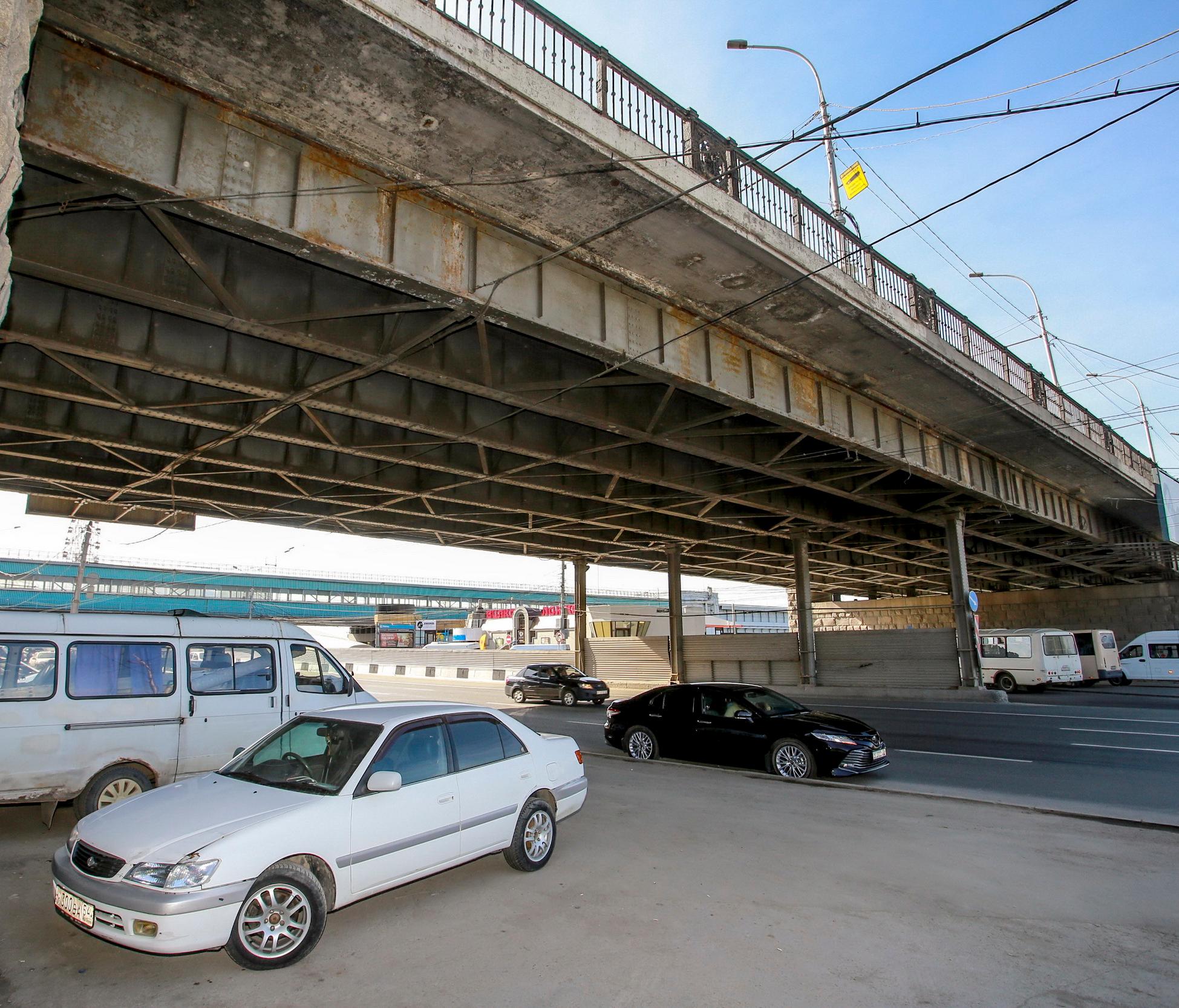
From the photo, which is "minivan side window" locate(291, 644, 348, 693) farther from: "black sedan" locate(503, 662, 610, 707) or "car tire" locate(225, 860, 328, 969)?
"black sedan" locate(503, 662, 610, 707)

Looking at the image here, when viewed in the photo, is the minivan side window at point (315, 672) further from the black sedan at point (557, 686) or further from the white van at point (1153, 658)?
the white van at point (1153, 658)

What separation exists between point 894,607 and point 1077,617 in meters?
12.9

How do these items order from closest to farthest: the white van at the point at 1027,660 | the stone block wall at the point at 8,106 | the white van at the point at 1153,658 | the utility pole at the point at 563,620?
the stone block wall at the point at 8,106
the white van at the point at 1027,660
the white van at the point at 1153,658
the utility pole at the point at 563,620

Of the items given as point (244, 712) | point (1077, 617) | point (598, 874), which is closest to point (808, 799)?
point (598, 874)

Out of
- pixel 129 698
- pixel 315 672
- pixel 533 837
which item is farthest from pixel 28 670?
pixel 533 837

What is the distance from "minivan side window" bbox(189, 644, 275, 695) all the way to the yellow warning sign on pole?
1513cm

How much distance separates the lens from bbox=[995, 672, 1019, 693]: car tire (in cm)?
2980

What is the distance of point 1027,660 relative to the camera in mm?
29453

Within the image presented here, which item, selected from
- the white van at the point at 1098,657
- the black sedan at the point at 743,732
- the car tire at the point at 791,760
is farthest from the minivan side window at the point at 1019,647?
the car tire at the point at 791,760

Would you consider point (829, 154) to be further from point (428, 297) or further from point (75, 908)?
point (75, 908)

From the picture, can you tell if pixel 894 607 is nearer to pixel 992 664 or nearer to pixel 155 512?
pixel 992 664

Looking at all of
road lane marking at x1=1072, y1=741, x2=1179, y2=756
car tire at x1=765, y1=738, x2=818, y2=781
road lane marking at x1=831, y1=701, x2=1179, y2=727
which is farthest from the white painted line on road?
road lane marking at x1=831, y1=701, x2=1179, y2=727

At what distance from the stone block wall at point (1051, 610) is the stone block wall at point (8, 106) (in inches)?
2078

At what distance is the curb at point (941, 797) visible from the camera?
780 centimetres
